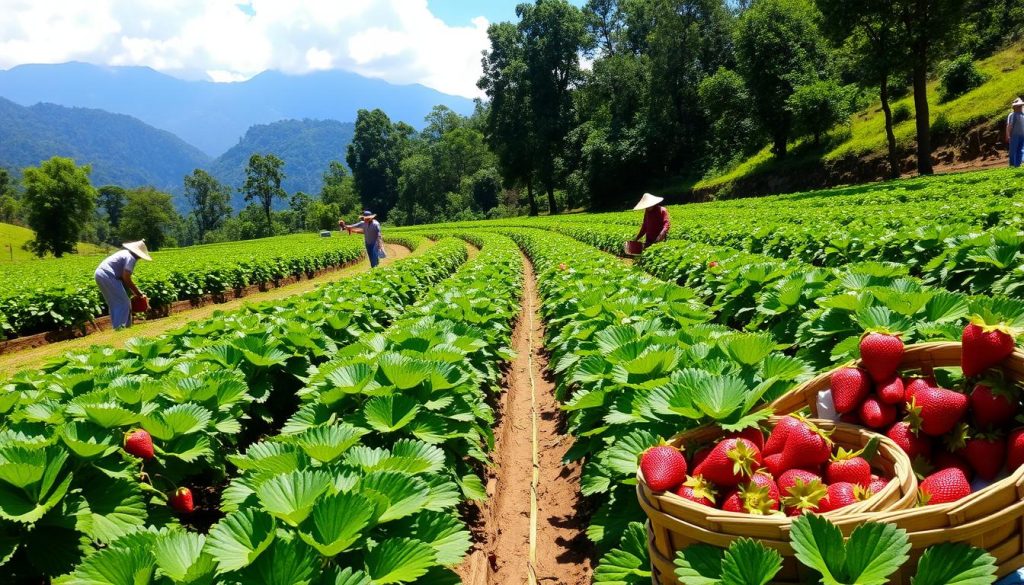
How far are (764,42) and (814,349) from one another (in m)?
37.2

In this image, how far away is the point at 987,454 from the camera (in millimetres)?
1654

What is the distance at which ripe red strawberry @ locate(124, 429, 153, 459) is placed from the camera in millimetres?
2812

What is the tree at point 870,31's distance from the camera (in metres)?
21.9

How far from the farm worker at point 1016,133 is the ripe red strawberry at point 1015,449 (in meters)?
15.2

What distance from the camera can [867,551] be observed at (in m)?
1.37

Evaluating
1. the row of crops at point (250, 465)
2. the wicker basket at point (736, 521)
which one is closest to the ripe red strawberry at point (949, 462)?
the wicker basket at point (736, 521)

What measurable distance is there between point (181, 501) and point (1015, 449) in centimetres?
Answer: 349

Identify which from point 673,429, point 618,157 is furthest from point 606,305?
point 618,157

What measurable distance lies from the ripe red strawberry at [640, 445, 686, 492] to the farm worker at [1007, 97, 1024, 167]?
15.7 metres

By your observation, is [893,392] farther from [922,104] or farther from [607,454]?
[922,104]

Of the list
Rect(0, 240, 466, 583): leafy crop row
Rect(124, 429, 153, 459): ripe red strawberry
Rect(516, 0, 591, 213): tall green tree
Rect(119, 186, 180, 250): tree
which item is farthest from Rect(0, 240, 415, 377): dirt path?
Rect(119, 186, 180, 250): tree

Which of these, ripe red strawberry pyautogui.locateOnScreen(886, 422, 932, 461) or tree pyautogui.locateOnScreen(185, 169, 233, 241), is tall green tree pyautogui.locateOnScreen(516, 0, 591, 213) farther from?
tree pyautogui.locateOnScreen(185, 169, 233, 241)

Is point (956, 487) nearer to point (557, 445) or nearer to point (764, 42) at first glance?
point (557, 445)

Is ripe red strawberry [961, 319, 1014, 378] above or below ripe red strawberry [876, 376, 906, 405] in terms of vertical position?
above
